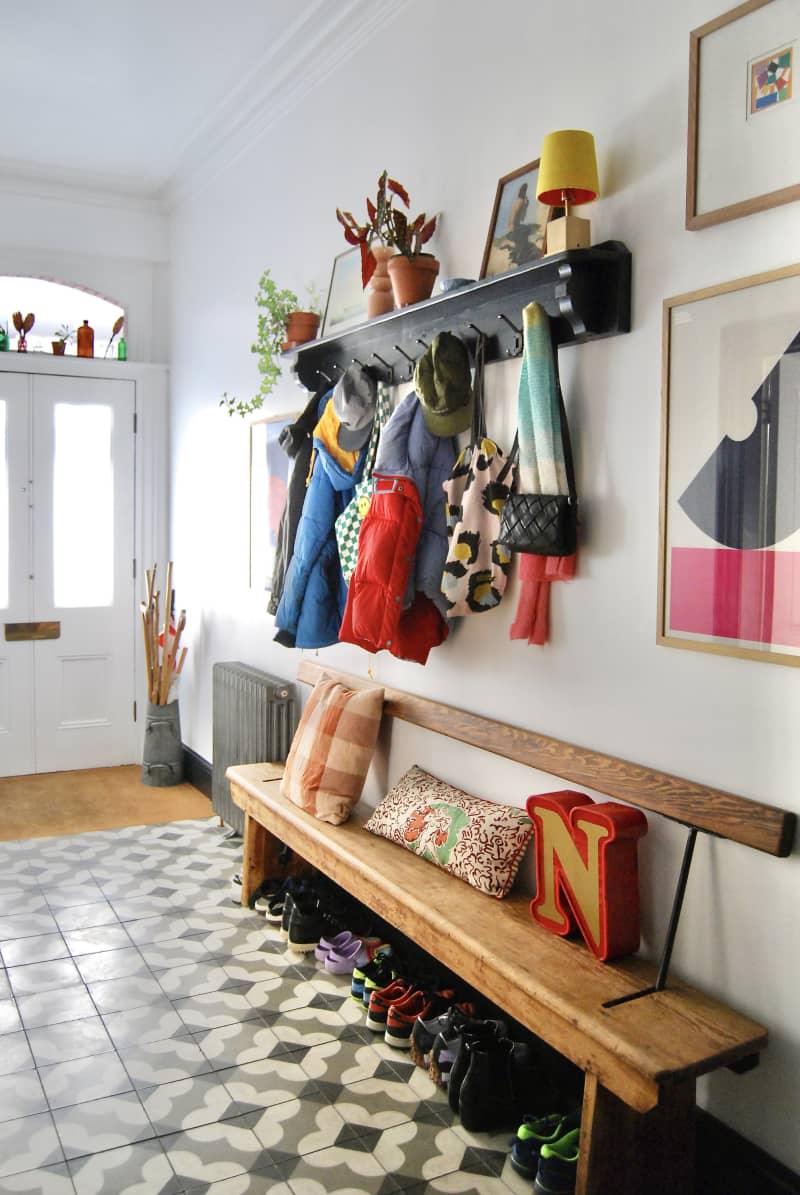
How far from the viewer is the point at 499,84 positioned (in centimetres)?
271

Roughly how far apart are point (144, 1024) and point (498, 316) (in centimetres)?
213

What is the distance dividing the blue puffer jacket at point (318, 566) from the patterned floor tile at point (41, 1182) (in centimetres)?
171

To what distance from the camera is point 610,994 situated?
6.49 feet

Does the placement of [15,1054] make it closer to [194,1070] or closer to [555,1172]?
[194,1070]

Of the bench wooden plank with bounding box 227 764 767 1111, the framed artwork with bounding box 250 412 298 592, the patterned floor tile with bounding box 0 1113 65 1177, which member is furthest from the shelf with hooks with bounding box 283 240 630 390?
the patterned floor tile with bounding box 0 1113 65 1177

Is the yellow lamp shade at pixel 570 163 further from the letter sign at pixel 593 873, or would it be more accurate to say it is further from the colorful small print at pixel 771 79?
the letter sign at pixel 593 873

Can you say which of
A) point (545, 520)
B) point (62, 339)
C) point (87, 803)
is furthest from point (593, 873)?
point (62, 339)

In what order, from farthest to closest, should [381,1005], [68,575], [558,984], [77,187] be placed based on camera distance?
[68,575]
[77,187]
[381,1005]
[558,984]

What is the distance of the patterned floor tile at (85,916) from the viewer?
3445 mm

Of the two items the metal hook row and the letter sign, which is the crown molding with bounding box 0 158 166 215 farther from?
the letter sign

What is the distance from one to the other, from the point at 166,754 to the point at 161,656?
20.2 inches

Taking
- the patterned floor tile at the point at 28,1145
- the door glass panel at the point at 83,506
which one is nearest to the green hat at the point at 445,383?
the patterned floor tile at the point at 28,1145

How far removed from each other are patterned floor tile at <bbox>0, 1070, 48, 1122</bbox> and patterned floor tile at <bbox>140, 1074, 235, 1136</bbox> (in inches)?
9.6

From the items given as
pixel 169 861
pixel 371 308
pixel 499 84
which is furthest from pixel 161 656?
pixel 499 84
